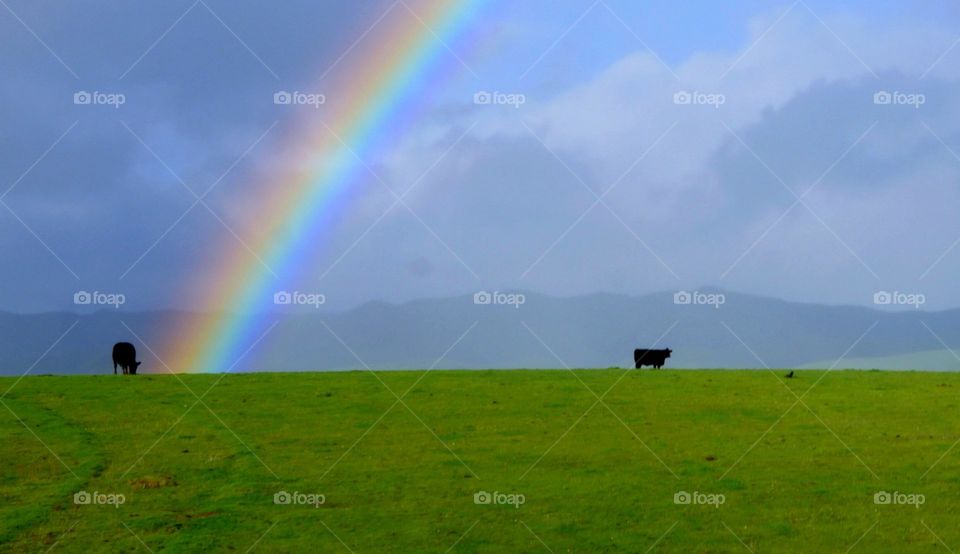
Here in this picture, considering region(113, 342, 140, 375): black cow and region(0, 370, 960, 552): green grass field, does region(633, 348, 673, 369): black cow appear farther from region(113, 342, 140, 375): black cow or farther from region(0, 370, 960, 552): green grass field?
region(113, 342, 140, 375): black cow

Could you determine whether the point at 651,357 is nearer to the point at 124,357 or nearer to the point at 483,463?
the point at 483,463

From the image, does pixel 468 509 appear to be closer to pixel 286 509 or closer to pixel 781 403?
pixel 286 509

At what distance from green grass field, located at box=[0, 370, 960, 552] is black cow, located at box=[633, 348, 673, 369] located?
26.9ft

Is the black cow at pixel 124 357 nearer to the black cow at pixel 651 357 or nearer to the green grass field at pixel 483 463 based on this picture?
the green grass field at pixel 483 463

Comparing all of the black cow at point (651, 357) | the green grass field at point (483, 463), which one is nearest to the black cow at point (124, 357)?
the green grass field at point (483, 463)

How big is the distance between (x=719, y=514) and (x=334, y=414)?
700 inches

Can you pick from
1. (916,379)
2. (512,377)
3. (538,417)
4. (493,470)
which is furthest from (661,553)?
(916,379)

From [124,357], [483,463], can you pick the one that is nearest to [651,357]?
[483,463]

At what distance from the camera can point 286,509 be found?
97.0 feet

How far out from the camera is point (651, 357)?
5838 centimetres

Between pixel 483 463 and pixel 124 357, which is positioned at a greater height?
pixel 124 357

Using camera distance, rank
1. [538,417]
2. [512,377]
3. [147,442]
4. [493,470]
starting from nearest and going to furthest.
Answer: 1. [493,470]
2. [147,442]
3. [538,417]
4. [512,377]

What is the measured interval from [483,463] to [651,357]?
26.3 m

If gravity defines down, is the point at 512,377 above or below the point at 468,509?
above
